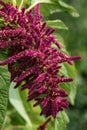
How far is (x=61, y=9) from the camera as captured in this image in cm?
242

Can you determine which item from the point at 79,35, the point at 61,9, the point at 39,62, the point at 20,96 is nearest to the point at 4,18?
the point at 39,62

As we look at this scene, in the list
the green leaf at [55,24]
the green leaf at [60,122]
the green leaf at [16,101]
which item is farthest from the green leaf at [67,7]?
the green leaf at [60,122]

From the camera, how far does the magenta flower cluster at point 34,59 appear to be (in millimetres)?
1641

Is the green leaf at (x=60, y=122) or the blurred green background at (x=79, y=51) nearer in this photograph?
the green leaf at (x=60, y=122)

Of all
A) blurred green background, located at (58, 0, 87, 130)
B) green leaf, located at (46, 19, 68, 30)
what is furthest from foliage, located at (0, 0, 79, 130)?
blurred green background, located at (58, 0, 87, 130)

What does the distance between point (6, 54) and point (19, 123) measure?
1.20 meters

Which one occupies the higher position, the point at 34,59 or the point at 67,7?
the point at 34,59

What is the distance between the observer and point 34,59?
5.51 feet

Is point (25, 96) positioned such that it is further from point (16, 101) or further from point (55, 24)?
point (55, 24)

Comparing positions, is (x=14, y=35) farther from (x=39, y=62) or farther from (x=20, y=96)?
(x=20, y=96)

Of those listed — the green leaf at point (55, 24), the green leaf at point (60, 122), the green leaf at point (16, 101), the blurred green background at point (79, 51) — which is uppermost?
the green leaf at point (55, 24)

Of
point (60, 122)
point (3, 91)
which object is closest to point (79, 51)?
point (60, 122)

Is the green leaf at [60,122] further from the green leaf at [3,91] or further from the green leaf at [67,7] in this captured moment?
the green leaf at [67,7]

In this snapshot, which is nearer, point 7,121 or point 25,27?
point 25,27
